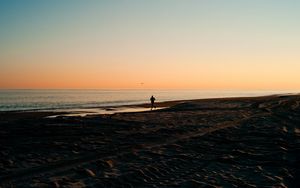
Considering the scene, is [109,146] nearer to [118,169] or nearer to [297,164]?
[118,169]

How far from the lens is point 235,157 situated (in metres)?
13.6

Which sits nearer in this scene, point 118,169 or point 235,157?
point 118,169

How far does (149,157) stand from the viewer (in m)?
13.3

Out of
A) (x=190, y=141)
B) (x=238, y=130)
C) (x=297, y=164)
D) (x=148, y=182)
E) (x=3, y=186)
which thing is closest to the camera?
(x=3, y=186)

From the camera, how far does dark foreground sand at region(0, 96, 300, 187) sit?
34.0 ft

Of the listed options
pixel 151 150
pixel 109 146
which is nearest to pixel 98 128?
pixel 109 146

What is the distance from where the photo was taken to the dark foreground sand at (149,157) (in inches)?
408

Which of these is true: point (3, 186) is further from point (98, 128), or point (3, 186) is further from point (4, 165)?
point (98, 128)

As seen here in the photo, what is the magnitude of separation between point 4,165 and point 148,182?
5134mm

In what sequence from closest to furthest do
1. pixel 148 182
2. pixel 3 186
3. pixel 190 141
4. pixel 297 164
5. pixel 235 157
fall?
pixel 3 186, pixel 148 182, pixel 297 164, pixel 235 157, pixel 190 141

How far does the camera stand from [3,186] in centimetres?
948

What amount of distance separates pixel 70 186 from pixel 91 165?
2.37 metres

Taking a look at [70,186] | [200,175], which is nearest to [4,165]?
[70,186]

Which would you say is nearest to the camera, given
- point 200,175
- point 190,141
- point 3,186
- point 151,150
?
point 3,186
